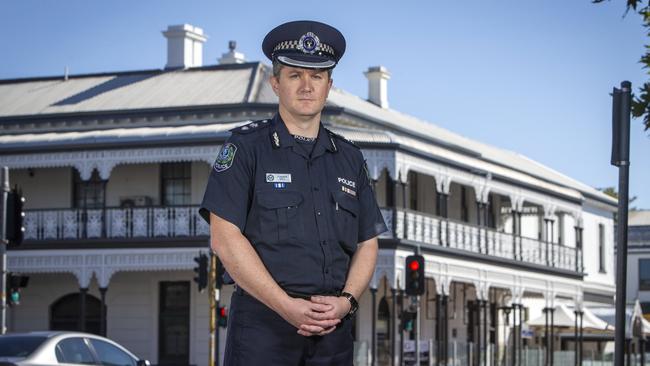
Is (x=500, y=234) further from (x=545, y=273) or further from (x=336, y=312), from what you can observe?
(x=336, y=312)

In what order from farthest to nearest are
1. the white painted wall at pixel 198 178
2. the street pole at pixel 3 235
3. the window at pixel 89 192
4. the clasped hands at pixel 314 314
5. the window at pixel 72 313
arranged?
1. the window at pixel 72 313
2. the window at pixel 89 192
3. the white painted wall at pixel 198 178
4. the street pole at pixel 3 235
5. the clasped hands at pixel 314 314

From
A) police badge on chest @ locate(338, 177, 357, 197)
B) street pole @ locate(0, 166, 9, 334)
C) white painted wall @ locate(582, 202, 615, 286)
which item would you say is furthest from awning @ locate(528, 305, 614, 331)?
police badge on chest @ locate(338, 177, 357, 197)

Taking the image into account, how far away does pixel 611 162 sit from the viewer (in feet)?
38.7

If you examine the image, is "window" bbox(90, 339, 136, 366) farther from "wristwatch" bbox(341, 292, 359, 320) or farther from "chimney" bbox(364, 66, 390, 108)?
"chimney" bbox(364, 66, 390, 108)

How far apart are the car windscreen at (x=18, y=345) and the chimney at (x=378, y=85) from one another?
3677 centimetres

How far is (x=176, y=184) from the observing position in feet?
146

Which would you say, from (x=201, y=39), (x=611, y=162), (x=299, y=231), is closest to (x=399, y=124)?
(x=201, y=39)

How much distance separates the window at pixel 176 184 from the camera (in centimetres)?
4434

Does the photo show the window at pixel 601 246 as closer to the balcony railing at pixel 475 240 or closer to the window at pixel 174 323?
the balcony railing at pixel 475 240

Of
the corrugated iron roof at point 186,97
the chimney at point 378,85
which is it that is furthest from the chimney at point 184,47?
the chimney at point 378,85

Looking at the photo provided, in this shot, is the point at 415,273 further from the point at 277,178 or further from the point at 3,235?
the point at 277,178

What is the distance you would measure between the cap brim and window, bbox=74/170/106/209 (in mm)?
39308

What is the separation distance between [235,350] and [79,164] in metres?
37.9

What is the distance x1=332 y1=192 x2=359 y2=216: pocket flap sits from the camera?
227 inches
